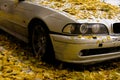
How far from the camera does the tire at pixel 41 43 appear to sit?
15.3ft

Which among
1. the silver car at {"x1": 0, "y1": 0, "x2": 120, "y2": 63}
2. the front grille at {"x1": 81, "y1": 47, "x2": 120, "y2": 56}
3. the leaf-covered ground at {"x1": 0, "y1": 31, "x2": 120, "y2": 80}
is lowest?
the leaf-covered ground at {"x1": 0, "y1": 31, "x2": 120, "y2": 80}

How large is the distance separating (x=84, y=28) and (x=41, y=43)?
993mm

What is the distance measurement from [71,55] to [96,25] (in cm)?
62

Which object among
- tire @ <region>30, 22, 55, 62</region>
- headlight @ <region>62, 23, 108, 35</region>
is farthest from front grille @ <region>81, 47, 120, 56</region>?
tire @ <region>30, 22, 55, 62</region>

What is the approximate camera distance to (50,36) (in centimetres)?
457

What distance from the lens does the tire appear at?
15.3 feet

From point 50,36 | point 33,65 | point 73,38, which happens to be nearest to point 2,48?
point 33,65

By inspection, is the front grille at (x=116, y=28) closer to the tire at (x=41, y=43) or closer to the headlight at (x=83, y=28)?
the headlight at (x=83, y=28)

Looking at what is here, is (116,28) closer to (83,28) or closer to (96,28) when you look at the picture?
(96,28)

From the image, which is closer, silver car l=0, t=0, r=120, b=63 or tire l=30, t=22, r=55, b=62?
silver car l=0, t=0, r=120, b=63

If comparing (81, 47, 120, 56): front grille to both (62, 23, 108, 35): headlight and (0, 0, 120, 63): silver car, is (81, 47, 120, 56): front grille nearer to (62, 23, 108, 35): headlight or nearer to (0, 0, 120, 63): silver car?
(0, 0, 120, 63): silver car

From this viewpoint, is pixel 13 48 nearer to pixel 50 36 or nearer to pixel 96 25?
pixel 50 36

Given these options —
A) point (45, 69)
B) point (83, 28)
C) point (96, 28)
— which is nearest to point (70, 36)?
point (83, 28)

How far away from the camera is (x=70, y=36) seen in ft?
14.1
